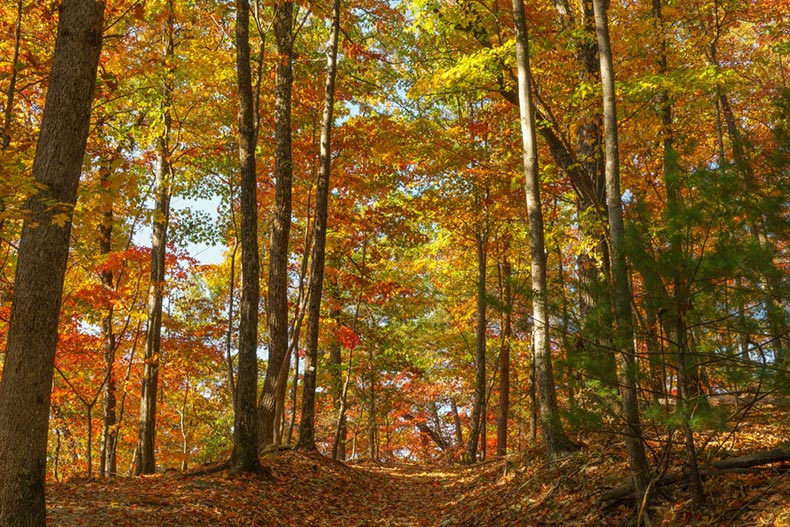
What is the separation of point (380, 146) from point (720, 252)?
369 inches

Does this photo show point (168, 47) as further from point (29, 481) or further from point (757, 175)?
point (757, 175)

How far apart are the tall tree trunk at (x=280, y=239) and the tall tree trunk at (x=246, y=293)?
187 centimetres

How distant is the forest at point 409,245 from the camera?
4523mm

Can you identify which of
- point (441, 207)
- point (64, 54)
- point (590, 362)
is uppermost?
point (441, 207)

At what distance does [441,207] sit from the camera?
14.3 m

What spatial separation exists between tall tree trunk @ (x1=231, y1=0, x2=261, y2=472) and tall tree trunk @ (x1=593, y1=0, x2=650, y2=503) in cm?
529

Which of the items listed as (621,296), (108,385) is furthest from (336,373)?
(621,296)

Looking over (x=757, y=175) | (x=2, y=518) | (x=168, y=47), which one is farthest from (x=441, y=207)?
(x=2, y=518)

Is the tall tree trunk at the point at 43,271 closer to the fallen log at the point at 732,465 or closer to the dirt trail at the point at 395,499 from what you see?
the dirt trail at the point at 395,499

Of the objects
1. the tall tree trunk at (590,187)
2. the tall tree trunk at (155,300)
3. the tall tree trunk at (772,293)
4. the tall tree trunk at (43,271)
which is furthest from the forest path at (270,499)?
the tall tree trunk at (772,293)

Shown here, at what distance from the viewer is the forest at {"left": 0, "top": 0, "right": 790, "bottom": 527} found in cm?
452

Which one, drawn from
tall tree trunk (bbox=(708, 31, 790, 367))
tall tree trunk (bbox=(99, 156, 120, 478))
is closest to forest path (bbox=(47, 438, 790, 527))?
tall tree trunk (bbox=(708, 31, 790, 367))

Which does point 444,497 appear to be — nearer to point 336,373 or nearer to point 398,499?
point 398,499

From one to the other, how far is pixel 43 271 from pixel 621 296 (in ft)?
16.6
